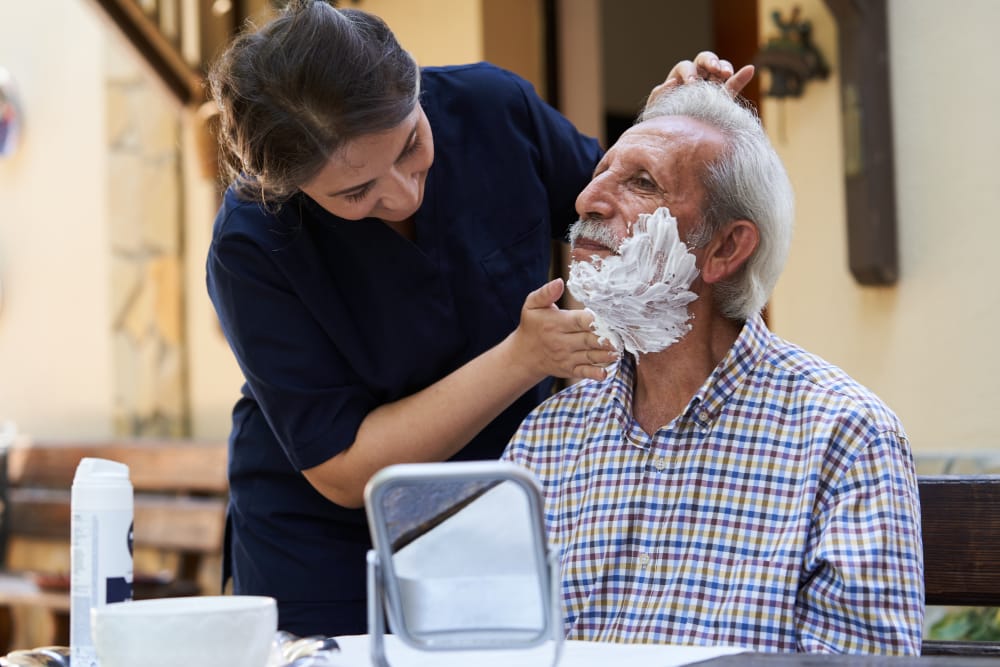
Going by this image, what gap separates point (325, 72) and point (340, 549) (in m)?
0.80

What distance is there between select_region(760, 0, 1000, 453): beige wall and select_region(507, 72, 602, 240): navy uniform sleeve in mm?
1350

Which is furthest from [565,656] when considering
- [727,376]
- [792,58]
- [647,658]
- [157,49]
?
[157,49]

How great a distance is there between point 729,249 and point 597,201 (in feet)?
0.64

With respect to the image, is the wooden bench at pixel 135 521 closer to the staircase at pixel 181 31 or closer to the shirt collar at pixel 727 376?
the staircase at pixel 181 31

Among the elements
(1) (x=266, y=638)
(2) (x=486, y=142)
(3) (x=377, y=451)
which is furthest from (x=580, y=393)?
(1) (x=266, y=638)

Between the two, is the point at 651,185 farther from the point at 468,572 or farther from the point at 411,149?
the point at 468,572

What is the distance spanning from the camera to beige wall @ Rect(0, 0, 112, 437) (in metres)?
6.09

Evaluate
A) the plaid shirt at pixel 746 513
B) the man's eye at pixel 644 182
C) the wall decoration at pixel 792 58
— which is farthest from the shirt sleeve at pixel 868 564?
the wall decoration at pixel 792 58

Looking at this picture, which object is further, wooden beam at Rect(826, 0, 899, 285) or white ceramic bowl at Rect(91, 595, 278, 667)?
wooden beam at Rect(826, 0, 899, 285)

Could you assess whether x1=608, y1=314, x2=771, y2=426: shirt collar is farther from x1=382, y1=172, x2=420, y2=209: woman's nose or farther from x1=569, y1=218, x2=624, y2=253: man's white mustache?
x1=382, y1=172, x2=420, y2=209: woman's nose

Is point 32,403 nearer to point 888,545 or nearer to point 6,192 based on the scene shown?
point 6,192

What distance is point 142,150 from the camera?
5.88 metres

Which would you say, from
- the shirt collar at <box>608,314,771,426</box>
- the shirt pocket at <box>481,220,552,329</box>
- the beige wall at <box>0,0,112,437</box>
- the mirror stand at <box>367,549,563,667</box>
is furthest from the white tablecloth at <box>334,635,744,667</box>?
the beige wall at <box>0,0,112,437</box>

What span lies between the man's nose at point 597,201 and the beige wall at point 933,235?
1717 mm
